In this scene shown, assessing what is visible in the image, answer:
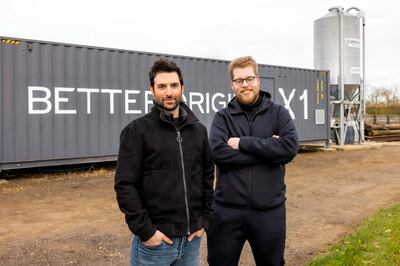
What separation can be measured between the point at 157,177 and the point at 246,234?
2.64 feet

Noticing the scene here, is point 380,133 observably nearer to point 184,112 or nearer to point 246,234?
point 246,234

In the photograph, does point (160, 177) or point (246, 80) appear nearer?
point (160, 177)

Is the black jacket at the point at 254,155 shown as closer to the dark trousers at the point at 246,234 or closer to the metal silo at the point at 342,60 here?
the dark trousers at the point at 246,234

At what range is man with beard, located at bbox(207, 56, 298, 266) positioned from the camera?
242cm

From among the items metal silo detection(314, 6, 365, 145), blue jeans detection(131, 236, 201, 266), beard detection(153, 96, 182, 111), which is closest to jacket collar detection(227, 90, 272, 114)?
beard detection(153, 96, 182, 111)

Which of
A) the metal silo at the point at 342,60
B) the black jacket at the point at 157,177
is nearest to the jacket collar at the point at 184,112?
the black jacket at the point at 157,177

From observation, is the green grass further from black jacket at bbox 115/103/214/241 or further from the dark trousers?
black jacket at bbox 115/103/214/241

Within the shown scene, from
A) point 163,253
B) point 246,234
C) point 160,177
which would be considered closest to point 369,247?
point 246,234

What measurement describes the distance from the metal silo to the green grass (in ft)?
37.0

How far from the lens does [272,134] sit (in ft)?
8.40

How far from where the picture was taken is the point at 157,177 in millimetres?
2041

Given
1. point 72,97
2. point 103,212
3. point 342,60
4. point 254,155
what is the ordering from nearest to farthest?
point 254,155, point 103,212, point 72,97, point 342,60

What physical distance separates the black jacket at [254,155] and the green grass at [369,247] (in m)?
1.61

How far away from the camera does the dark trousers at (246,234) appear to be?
95.3 inches
